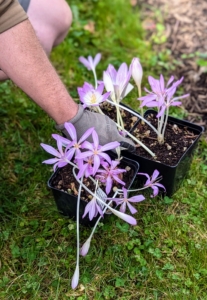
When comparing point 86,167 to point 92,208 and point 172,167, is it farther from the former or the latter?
point 172,167

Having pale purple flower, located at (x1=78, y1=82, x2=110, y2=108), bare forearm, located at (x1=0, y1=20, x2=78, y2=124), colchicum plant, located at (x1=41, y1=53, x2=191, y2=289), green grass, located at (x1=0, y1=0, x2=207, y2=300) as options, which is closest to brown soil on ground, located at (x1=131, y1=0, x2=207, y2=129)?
green grass, located at (x1=0, y1=0, x2=207, y2=300)

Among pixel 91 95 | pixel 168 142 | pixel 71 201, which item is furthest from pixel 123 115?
pixel 71 201

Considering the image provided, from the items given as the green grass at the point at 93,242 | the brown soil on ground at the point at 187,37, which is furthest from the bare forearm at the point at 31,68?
the brown soil on ground at the point at 187,37

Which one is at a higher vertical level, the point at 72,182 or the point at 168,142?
the point at 72,182

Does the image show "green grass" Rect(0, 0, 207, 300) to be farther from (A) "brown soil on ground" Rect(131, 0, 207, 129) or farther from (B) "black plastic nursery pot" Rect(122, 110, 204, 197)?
(A) "brown soil on ground" Rect(131, 0, 207, 129)

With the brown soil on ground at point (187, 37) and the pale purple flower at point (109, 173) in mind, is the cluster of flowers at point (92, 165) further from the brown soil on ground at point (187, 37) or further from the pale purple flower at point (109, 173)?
the brown soil on ground at point (187, 37)

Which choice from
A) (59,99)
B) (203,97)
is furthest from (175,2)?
(59,99)
